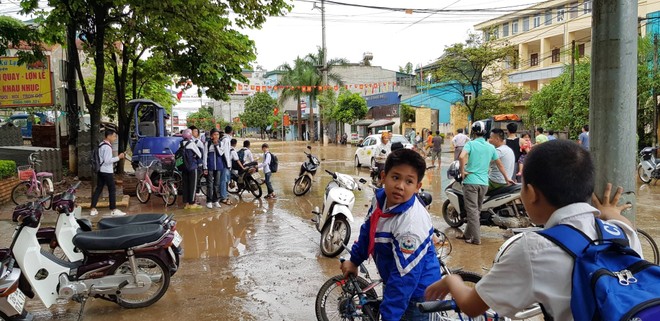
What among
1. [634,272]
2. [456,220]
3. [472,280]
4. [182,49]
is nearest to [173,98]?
[182,49]

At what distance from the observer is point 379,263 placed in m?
2.88

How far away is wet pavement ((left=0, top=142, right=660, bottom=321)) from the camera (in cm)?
463

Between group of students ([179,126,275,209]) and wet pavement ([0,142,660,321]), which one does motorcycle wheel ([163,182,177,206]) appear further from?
group of students ([179,126,275,209])

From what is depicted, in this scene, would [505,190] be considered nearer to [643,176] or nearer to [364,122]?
[643,176]

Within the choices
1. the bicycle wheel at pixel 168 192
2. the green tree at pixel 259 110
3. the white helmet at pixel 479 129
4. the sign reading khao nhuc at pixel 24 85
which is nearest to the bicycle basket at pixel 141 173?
the bicycle wheel at pixel 168 192

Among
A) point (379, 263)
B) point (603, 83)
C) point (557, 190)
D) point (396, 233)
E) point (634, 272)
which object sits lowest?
point (379, 263)

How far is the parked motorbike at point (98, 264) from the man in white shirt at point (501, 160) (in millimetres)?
4886

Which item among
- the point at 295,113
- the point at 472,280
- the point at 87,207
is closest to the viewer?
the point at 472,280

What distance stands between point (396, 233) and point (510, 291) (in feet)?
3.92

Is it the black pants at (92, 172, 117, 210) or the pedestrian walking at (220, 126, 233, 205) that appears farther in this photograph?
the pedestrian walking at (220, 126, 233, 205)

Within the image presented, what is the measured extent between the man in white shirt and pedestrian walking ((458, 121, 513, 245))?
33 cm

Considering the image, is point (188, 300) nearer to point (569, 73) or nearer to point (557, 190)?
point (557, 190)

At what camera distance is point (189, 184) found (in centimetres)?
1014

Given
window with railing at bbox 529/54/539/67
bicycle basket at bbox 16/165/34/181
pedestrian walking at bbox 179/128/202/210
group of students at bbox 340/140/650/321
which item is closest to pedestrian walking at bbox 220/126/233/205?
pedestrian walking at bbox 179/128/202/210
